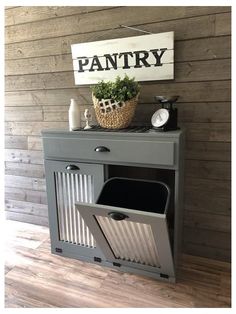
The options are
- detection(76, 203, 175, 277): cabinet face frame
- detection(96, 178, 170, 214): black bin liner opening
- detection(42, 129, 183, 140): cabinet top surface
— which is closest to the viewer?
detection(76, 203, 175, 277): cabinet face frame

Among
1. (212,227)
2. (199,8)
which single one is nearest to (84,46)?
(199,8)

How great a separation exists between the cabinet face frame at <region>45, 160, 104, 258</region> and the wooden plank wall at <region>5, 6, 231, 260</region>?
47 cm

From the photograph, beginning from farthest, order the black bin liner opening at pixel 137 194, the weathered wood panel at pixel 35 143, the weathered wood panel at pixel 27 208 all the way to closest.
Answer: the weathered wood panel at pixel 27 208, the weathered wood panel at pixel 35 143, the black bin liner opening at pixel 137 194

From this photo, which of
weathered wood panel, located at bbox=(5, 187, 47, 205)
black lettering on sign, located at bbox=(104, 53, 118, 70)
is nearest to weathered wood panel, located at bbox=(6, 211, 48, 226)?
weathered wood panel, located at bbox=(5, 187, 47, 205)

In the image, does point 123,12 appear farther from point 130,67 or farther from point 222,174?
point 222,174

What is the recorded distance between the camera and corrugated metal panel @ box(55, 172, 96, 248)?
1.71 m

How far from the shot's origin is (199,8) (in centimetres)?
153

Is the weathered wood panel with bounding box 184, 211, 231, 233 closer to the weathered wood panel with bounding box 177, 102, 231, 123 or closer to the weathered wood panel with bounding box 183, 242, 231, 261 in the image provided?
the weathered wood panel with bounding box 183, 242, 231, 261

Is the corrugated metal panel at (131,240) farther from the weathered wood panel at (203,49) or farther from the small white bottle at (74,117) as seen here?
the weathered wood panel at (203,49)

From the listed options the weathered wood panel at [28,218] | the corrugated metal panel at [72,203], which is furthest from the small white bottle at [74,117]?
the weathered wood panel at [28,218]

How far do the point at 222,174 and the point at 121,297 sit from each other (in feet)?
3.08

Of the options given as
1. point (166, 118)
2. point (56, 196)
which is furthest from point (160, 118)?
point (56, 196)

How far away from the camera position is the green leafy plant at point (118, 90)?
59.9 inches

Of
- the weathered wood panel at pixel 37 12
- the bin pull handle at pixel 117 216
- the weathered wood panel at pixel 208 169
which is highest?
the weathered wood panel at pixel 37 12
